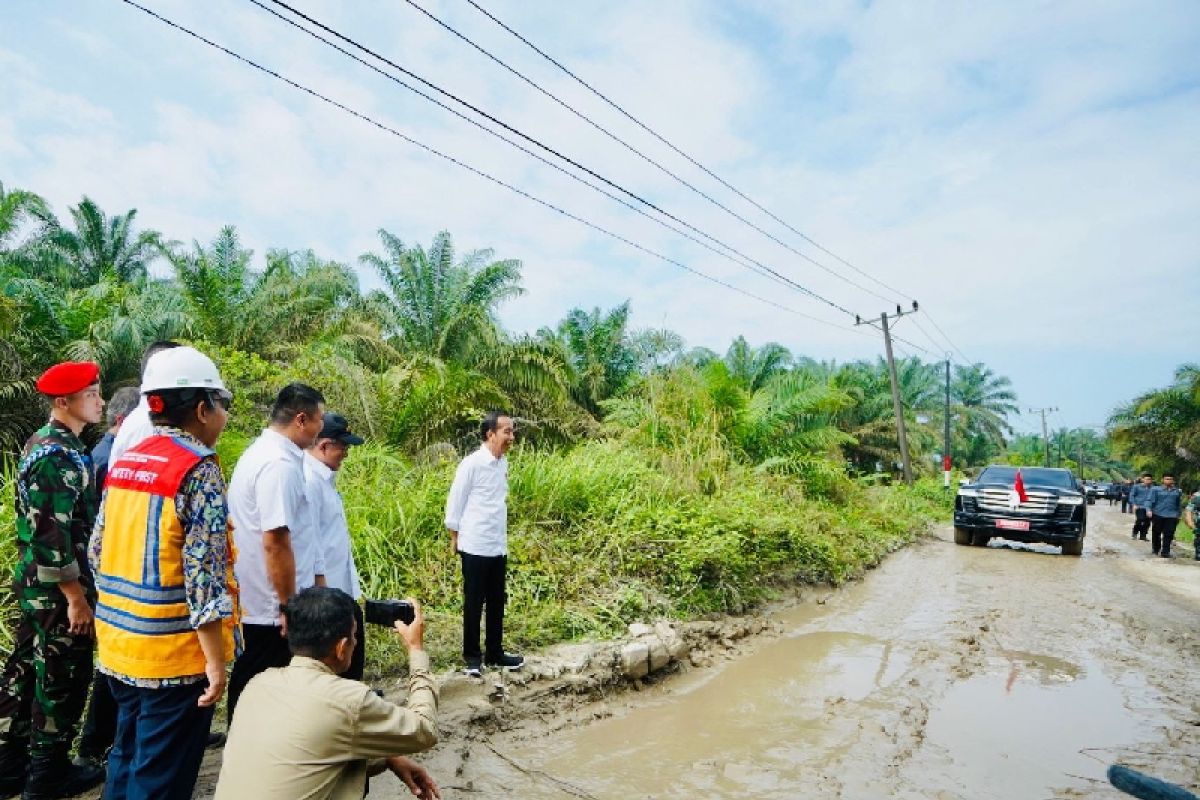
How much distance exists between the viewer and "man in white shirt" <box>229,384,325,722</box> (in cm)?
296

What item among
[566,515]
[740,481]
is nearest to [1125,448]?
[740,481]

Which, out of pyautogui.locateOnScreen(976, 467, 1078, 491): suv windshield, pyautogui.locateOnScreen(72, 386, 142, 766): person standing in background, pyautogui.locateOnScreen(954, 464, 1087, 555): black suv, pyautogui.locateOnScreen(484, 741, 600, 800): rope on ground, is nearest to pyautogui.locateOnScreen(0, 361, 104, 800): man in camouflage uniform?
pyautogui.locateOnScreen(72, 386, 142, 766): person standing in background

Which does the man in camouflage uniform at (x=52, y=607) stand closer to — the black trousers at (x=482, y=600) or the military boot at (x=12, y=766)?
the military boot at (x=12, y=766)

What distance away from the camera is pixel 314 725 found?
213cm

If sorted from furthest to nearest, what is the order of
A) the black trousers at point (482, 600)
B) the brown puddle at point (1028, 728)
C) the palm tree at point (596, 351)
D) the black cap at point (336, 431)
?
1. the palm tree at point (596, 351)
2. the black trousers at point (482, 600)
3. the brown puddle at point (1028, 728)
4. the black cap at point (336, 431)

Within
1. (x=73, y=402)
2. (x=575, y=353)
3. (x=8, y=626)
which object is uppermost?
(x=575, y=353)

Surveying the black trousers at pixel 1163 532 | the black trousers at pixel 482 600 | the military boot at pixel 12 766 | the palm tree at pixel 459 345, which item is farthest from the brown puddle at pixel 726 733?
the black trousers at pixel 1163 532

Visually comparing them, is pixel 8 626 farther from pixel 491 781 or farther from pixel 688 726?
pixel 688 726

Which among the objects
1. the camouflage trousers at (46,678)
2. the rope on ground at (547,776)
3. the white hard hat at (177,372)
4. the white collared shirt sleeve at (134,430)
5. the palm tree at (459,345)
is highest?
the palm tree at (459,345)

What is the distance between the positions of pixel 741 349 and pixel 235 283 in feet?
44.6

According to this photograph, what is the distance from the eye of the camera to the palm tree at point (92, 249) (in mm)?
23219

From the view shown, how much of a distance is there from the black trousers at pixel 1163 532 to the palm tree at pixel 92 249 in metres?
26.6

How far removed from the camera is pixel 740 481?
11.8m

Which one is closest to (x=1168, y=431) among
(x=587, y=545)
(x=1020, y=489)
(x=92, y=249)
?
(x=1020, y=489)
